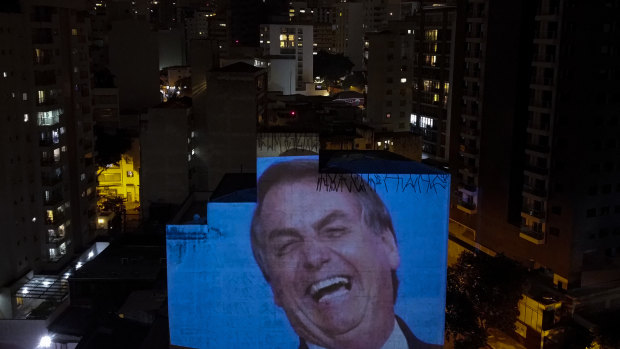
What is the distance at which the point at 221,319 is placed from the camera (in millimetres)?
26422

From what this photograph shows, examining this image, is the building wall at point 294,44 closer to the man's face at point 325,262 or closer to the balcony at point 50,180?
the balcony at point 50,180

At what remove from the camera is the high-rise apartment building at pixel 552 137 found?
35.2 m

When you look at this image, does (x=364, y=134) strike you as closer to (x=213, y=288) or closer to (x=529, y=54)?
(x=529, y=54)

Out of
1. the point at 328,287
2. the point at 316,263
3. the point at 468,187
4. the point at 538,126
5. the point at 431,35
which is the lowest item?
the point at 328,287

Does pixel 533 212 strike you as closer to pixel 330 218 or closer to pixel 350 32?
pixel 330 218

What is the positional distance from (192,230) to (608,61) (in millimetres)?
25403

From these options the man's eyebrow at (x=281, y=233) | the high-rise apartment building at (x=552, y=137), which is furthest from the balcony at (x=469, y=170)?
the man's eyebrow at (x=281, y=233)

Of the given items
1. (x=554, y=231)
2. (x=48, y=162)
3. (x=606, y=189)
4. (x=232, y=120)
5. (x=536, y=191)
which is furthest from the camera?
(x=232, y=120)

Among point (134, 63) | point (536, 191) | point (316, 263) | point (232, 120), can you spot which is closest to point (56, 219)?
point (232, 120)

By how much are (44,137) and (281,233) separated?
2439cm

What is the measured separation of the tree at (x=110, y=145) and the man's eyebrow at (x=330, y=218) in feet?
116

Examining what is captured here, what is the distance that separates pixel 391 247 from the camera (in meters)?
26.1

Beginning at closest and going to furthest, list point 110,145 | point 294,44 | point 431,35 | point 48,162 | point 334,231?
point 334,231 → point 48,162 → point 110,145 → point 431,35 → point 294,44

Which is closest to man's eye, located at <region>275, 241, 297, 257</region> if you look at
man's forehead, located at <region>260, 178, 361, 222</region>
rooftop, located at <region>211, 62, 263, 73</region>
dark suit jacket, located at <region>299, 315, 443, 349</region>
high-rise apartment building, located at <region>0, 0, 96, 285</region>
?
man's forehead, located at <region>260, 178, 361, 222</region>
